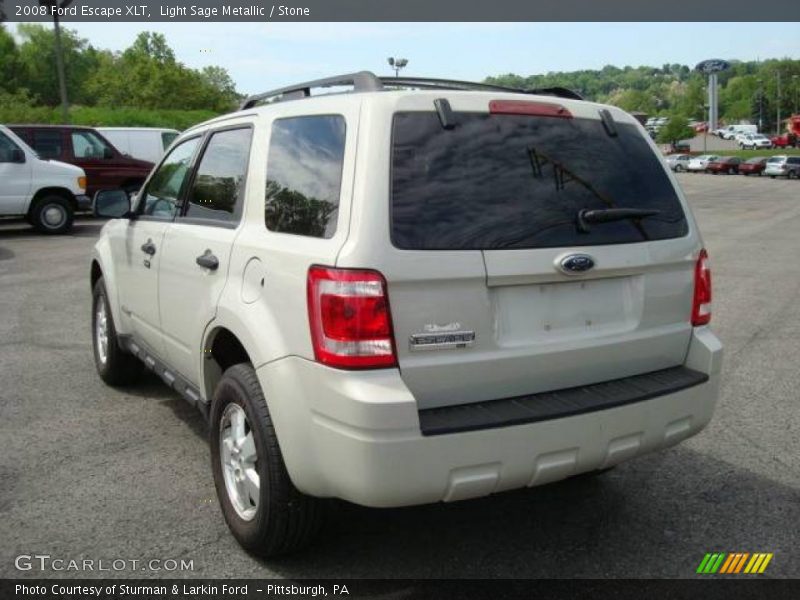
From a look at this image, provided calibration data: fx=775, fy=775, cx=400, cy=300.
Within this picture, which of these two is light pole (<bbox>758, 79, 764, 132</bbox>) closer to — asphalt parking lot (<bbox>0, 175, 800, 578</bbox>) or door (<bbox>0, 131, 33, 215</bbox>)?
door (<bbox>0, 131, 33, 215</bbox>)

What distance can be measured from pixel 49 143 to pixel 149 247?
1404 cm

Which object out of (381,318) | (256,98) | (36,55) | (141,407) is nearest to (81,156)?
(141,407)

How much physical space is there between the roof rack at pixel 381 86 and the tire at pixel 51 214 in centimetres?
1256

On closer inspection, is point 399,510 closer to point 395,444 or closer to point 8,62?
point 395,444

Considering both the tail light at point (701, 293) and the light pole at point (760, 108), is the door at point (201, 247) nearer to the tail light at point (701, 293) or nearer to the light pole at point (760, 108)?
the tail light at point (701, 293)

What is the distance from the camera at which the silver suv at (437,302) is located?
2.59 metres

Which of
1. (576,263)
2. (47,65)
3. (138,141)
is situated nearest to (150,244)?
(576,263)

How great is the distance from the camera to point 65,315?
803 centimetres

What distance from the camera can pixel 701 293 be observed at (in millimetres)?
3352

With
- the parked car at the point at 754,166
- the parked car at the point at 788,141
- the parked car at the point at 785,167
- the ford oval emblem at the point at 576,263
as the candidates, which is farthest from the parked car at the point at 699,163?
the ford oval emblem at the point at 576,263

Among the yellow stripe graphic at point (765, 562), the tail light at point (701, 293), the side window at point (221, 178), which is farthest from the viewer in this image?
the side window at point (221, 178)

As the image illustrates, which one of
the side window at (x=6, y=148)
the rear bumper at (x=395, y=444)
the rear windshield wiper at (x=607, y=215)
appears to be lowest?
the rear bumper at (x=395, y=444)

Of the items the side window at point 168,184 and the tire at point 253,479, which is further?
the side window at point 168,184

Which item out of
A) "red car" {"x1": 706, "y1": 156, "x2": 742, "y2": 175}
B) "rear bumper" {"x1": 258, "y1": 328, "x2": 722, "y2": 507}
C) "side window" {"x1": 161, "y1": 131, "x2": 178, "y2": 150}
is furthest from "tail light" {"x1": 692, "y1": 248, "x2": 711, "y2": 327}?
"red car" {"x1": 706, "y1": 156, "x2": 742, "y2": 175}
